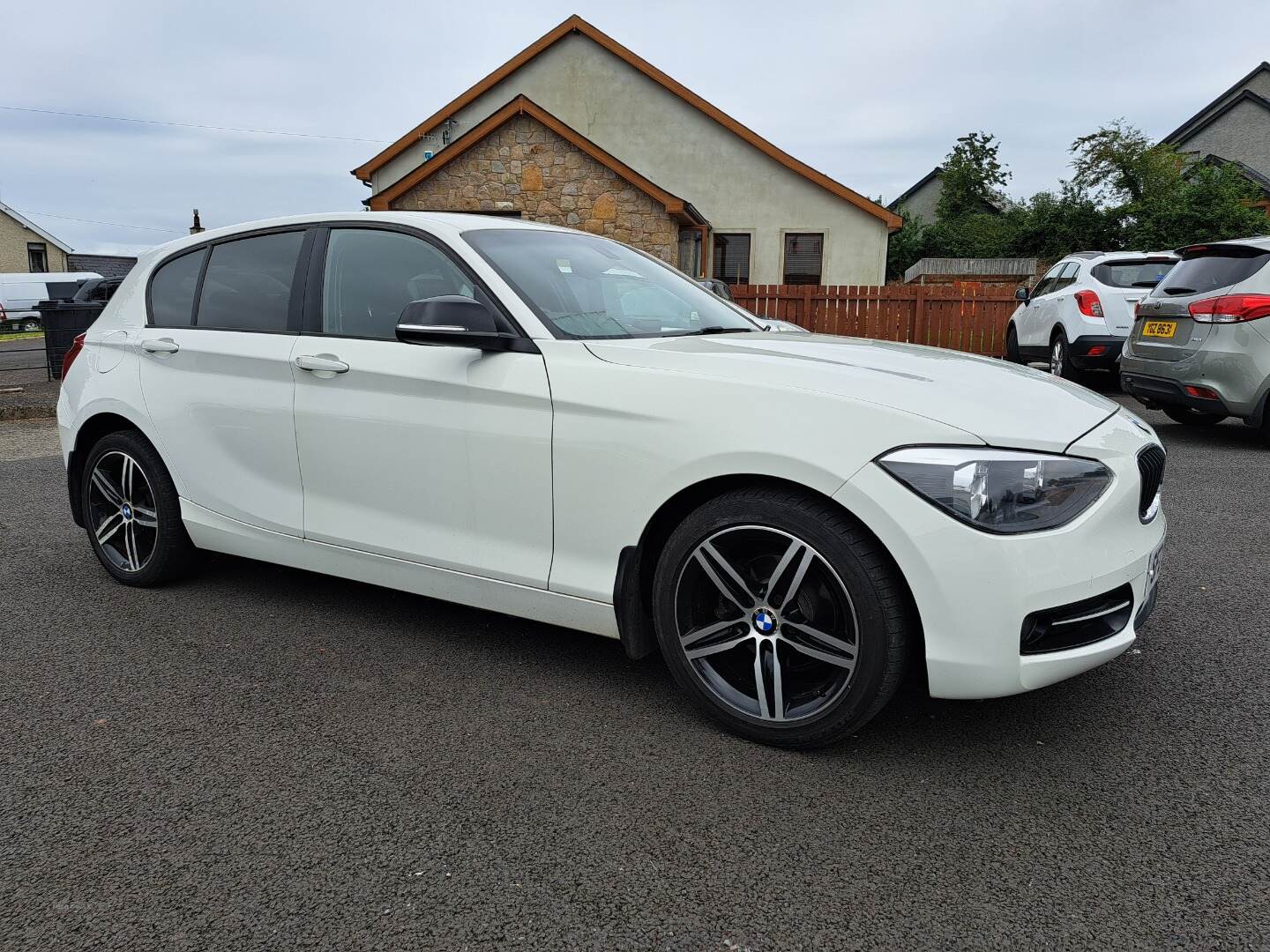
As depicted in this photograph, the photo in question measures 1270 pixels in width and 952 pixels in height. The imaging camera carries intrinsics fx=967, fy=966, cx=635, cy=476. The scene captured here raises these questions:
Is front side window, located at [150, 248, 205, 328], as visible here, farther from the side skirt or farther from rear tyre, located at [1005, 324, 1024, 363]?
rear tyre, located at [1005, 324, 1024, 363]

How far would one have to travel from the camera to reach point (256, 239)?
13.3 ft

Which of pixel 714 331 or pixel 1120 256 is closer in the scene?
pixel 714 331

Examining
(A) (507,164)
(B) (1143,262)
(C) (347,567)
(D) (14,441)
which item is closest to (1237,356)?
(B) (1143,262)

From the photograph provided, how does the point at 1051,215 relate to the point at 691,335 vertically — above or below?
above

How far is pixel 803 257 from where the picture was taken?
75.7ft

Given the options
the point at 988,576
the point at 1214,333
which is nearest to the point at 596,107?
the point at 1214,333

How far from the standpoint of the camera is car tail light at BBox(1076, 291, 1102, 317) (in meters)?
11.3

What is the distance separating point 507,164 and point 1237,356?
46.6 ft

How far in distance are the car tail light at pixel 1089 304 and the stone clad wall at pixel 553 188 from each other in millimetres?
8552

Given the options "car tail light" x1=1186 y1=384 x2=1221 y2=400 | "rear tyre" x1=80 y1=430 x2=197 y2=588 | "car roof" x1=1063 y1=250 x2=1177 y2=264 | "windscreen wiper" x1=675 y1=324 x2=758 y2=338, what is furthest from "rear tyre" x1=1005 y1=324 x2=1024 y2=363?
"rear tyre" x1=80 y1=430 x2=197 y2=588

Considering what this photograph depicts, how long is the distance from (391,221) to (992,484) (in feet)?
7.79

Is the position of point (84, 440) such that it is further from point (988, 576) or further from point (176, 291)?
point (988, 576)

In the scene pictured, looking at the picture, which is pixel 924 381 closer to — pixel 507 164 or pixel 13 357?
pixel 507 164

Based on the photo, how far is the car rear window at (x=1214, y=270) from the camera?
7.61 meters
